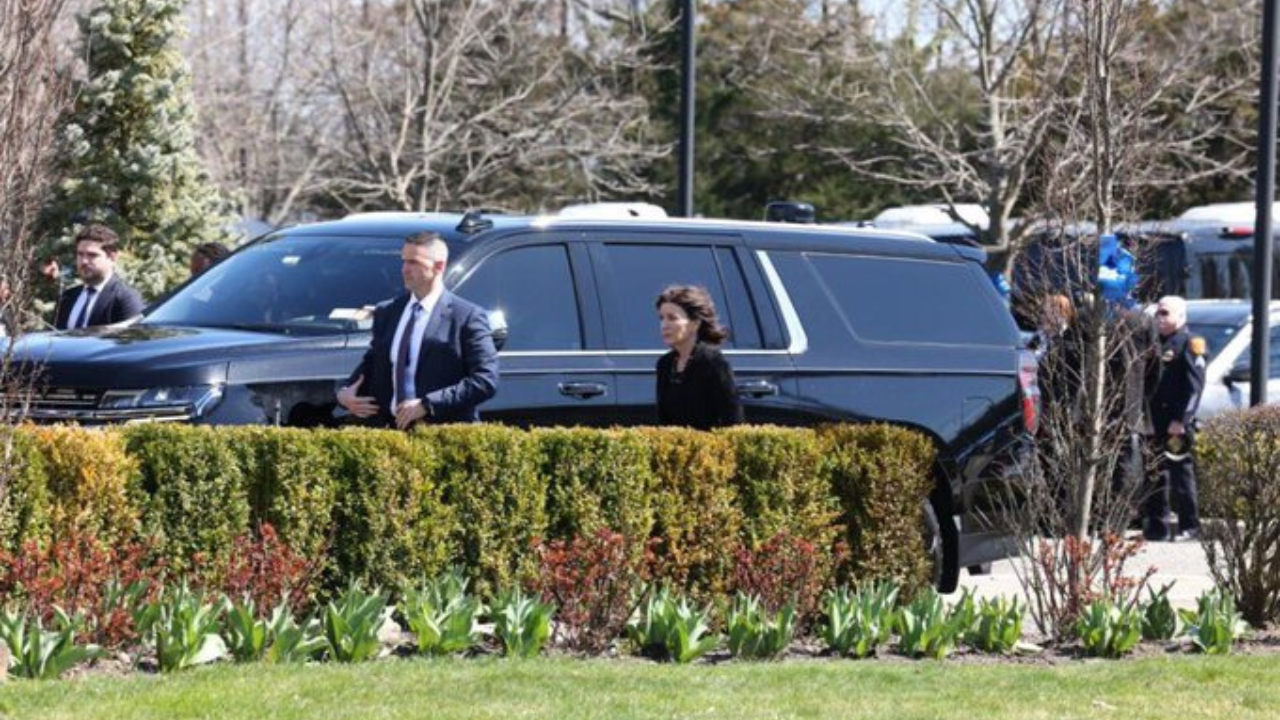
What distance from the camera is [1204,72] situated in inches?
1401

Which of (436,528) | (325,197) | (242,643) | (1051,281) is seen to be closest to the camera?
(242,643)

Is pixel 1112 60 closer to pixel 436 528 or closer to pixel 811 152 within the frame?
pixel 436 528

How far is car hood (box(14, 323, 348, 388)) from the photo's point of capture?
998cm

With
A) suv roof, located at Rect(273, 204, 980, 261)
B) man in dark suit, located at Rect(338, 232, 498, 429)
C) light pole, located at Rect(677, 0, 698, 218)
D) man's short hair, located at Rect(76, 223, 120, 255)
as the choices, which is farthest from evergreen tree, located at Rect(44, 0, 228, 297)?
man in dark suit, located at Rect(338, 232, 498, 429)

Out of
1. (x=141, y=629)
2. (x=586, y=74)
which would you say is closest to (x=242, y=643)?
(x=141, y=629)

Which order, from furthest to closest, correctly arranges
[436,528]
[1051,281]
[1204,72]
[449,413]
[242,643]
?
1. [1204,72]
2. [1051,281]
3. [449,413]
4. [436,528]
5. [242,643]

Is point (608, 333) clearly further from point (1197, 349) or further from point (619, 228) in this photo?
point (1197, 349)

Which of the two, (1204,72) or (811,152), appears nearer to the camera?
(1204,72)

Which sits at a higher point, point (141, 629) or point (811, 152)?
point (811, 152)

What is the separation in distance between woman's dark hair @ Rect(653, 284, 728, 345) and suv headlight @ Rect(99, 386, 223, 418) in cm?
193

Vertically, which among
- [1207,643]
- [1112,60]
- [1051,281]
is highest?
[1112,60]

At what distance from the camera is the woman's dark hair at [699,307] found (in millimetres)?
10227

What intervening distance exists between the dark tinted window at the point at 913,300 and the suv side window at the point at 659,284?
21.1 inches

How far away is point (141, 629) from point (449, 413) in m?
2.12
